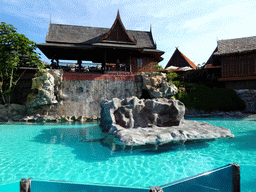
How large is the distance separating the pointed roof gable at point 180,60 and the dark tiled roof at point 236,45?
8.36 metres

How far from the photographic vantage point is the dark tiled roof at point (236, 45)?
16.2 m

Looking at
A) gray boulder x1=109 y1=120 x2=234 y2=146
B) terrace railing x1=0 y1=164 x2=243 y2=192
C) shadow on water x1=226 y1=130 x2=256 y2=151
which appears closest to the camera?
terrace railing x1=0 y1=164 x2=243 y2=192

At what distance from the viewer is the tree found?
43.5 feet

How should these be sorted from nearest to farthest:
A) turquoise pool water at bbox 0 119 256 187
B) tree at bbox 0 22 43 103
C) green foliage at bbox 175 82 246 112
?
turquoise pool water at bbox 0 119 256 187 < tree at bbox 0 22 43 103 < green foliage at bbox 175 82 246 112

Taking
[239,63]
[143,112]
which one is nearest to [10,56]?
[143,112]

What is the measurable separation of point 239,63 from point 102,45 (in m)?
14.7

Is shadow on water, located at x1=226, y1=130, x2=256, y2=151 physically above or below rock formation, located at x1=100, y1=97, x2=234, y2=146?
below

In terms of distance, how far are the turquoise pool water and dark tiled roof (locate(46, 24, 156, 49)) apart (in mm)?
12193

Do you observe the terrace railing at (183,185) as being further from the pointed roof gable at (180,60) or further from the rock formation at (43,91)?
the pointed roof gable at (180,60)

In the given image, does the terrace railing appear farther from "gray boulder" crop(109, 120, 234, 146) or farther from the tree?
the tree

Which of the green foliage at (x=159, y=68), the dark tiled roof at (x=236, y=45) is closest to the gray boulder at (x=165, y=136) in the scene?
the green foliage at (x=159, y=68)

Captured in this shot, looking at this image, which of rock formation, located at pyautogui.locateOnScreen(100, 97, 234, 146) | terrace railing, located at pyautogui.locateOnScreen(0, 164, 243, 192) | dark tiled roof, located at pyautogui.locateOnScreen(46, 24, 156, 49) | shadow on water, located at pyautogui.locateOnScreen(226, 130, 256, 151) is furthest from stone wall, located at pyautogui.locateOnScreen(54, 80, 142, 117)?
terrace railing, located at pyautogui.locateOnScreen(0, 164, 243, 192)

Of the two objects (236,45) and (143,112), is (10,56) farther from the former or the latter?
(236,45)

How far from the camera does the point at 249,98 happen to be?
15.9m
